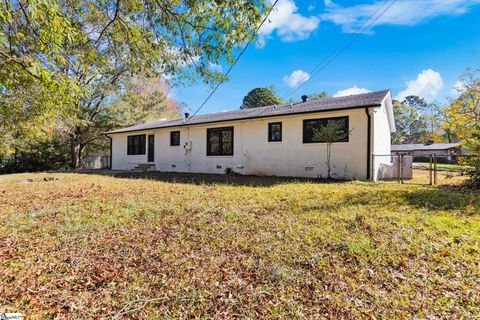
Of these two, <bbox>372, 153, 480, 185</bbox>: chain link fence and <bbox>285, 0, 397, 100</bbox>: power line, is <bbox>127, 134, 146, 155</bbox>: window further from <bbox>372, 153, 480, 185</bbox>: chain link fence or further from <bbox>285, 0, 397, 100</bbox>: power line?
<bbox>372, 153, 480, 185</bbox>: chain link fence

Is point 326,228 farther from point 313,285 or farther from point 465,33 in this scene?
point 465,33

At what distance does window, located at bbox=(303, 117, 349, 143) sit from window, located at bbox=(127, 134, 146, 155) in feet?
36.3

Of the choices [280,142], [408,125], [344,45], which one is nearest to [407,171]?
[280,142]

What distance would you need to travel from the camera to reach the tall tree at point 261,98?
35575 millimetres

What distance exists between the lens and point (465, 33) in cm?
1076

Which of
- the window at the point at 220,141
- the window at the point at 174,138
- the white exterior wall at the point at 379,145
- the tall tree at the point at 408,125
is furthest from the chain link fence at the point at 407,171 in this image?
the tall tree at the point at 408,125

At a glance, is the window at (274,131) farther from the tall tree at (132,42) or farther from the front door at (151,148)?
the front door at (151,148)

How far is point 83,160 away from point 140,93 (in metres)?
8.10

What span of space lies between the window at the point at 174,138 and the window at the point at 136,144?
2.68 meters

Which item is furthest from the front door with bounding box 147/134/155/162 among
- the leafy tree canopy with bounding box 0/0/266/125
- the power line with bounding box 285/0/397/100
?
the power line with bounding box 285/0/397/100

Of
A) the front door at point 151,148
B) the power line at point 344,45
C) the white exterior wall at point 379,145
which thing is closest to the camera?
the power line at point 344,45

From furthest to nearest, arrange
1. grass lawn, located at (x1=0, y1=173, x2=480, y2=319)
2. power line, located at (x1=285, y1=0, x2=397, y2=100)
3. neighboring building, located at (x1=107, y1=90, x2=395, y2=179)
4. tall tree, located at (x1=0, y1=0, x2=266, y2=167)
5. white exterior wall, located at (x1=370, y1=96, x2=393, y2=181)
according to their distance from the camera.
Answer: neighboring building, located at (x1=107, y1=90, x2=395, y2=179) → white exterior wall, located at (x1=370, y1=96, x2=393, y2=181) → power line, located at (x1=285, y1=0, x2=397, y2=100) → tall tree, located at (x1=0, y1=0, x2=266, y2=167) → grass lawn, located at (x1=0, y1=173, x2=480, y2=319)

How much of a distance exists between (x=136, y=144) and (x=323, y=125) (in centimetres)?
1264

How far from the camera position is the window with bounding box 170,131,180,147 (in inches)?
584
